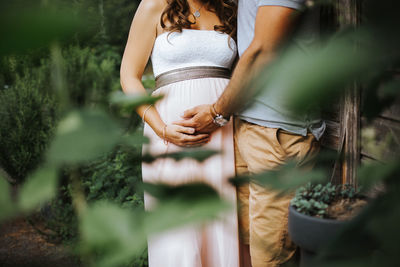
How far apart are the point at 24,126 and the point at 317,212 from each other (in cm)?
316

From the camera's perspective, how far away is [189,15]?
1936 mm

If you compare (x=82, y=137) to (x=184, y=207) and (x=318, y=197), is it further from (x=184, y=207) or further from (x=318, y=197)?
(x=318, y=197)

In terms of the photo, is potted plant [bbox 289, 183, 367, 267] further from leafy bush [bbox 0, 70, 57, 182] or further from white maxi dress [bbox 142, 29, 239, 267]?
leafy bush [bbox 0, 70, 57, 182]

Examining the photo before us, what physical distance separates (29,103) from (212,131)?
8.61ft

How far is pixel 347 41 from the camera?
0.79ft

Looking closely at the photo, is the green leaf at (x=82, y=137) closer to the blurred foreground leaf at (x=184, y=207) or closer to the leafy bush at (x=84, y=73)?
the blurred foreground leaf at (x=184, y=207)

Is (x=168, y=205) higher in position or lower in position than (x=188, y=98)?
higher

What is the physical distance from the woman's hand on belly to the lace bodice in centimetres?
35

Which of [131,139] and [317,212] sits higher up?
[131,139]

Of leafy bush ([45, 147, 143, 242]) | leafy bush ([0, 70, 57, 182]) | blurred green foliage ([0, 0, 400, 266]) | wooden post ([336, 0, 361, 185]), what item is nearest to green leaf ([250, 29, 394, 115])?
blurred green foliage ([0, 0, 400, 266])

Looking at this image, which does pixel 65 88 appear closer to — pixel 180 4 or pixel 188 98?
pixel 188 98

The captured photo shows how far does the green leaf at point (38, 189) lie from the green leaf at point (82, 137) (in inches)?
0.8

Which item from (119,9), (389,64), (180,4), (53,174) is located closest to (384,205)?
(389,64)

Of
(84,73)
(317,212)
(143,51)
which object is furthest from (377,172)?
(84,73)
